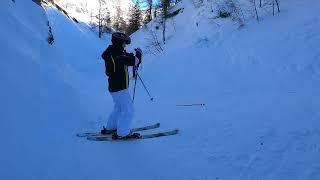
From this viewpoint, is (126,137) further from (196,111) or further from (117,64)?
(196,111)

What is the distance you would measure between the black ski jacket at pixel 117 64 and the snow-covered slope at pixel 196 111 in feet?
3.59

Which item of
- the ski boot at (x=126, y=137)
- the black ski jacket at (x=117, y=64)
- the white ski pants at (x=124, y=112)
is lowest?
the ski boot at (x=126, y=137)

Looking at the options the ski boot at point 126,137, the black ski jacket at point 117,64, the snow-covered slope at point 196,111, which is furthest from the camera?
the ski boot at point 126,137

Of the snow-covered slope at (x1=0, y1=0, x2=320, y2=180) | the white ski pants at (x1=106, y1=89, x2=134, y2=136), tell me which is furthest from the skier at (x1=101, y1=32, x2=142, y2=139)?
the snow-covered slope at (x1=0, y1=0, x2=320, y2=180)

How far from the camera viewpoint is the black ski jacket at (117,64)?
26.0 feet

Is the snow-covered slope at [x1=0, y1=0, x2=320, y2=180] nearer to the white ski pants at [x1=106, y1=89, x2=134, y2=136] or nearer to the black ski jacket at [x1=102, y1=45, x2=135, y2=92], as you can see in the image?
the white ski pants at [x1=106, y1=89, x2=134, y2=136]

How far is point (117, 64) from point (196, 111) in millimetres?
3154

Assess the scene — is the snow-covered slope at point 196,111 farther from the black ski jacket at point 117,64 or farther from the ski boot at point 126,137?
the black ski jacket at point 117,64

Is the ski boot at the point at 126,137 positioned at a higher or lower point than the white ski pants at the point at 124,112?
lower

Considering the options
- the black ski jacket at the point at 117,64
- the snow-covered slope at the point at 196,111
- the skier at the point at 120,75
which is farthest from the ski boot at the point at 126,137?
the black ski jacket at the point at 117,64

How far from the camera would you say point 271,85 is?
35.7ft

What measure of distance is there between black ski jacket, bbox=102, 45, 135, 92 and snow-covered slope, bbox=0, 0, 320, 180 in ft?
3.59

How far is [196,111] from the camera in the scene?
10.4 m

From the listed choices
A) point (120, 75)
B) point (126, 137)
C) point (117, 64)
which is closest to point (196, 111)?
point (126, 137)
